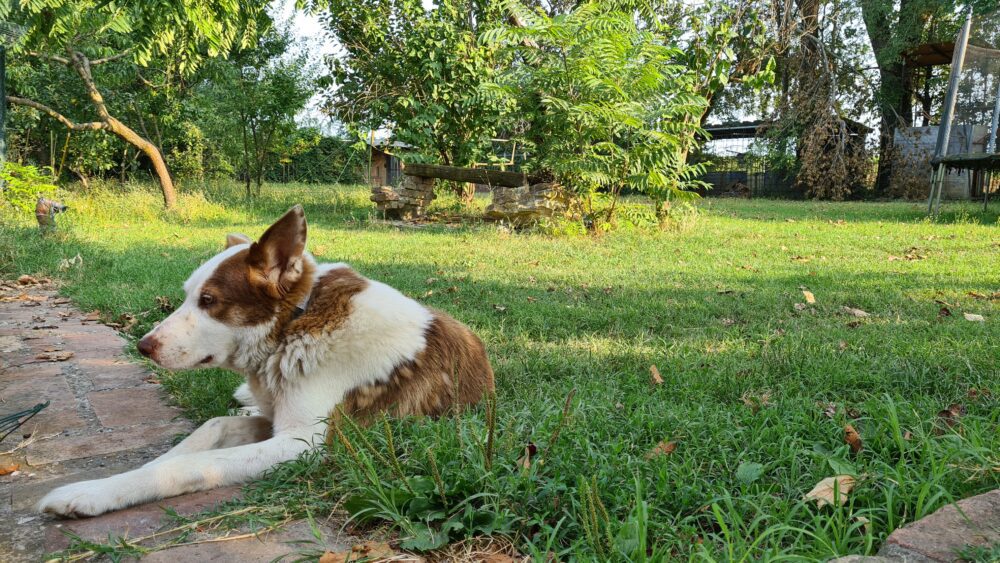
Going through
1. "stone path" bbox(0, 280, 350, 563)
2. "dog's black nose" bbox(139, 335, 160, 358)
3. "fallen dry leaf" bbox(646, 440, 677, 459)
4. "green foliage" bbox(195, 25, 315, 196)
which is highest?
"green foliage" bbox(195, 25, 315, 196)

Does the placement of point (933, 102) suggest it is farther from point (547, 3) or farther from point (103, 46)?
point (103, 46)

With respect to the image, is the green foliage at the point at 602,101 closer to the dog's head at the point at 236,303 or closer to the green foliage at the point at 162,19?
the green foliage at the point at 162,19

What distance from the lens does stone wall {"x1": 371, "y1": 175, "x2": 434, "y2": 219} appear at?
540 inches

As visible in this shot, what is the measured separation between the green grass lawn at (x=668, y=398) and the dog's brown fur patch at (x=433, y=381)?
100 millimetres

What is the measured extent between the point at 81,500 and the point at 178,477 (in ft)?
0.91

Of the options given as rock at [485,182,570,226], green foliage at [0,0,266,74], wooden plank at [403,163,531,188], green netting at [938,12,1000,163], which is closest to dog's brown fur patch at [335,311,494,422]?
green foliage at [0,0,266,74]

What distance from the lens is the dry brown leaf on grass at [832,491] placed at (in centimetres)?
Answer: 201

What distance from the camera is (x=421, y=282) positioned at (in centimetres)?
A: 649

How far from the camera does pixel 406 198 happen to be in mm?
13703

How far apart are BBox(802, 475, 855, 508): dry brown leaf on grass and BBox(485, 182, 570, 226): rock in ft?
28.8

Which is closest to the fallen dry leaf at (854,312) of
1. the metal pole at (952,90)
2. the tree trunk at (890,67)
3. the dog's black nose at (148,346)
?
the dog's black nose at (148,346)

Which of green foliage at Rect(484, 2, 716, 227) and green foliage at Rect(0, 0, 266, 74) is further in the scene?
green foliage at Rect(484, 2, 716, 227)

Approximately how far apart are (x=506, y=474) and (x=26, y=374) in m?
3.11

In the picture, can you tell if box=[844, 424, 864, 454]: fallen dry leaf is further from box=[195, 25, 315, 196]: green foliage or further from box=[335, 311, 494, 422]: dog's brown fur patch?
box=[195, 25, 315, 196]: green foliage
